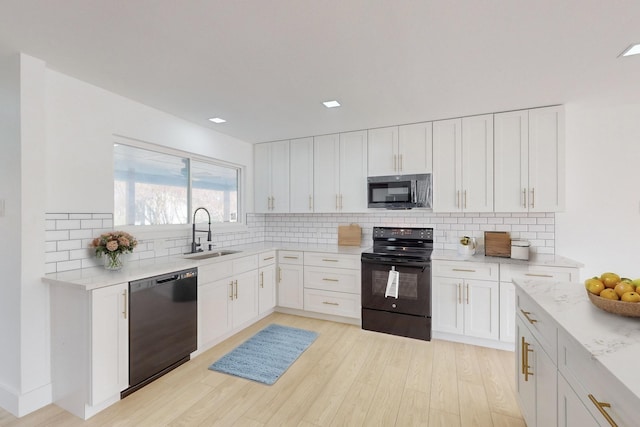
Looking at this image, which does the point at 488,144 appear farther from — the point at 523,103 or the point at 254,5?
the point at 254,5

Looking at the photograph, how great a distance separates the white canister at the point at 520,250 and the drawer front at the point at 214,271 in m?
2.95

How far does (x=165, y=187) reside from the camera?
321cm

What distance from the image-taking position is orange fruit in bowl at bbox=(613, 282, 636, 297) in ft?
3.98

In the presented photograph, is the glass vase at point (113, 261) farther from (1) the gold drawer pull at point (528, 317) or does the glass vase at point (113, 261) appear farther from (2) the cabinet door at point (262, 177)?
(1) the gold drawer pull at point (528, 317)

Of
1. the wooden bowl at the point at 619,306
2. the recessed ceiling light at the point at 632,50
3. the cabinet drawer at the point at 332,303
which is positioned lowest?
the cabinet drawer at the point at 332,303

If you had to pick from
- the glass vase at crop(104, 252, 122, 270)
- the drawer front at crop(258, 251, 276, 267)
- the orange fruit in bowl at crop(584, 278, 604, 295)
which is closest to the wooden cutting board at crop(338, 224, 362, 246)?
the drawer front at crop(258, 251, 276, 267)

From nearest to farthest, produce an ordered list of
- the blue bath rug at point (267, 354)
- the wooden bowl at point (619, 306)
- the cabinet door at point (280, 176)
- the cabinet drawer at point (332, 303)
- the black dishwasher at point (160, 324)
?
the wooden bowl at point (619, 306), the black dishwasher at point (160, 324), the blue bath rug at point (267, 354), the cabinet drawer at point (332, 303), the cabinet door at point (280, 176)

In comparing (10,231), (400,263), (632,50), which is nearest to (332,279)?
(400,263)

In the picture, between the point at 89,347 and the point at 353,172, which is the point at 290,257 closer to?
the point at 353,172

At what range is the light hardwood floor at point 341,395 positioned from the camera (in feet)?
6.34

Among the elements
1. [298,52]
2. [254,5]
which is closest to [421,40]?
[298,52]

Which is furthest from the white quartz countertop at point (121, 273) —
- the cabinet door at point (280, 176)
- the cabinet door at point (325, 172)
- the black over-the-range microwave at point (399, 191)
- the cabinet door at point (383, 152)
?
the cabinet door at point (383, 152)

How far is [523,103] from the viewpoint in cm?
281

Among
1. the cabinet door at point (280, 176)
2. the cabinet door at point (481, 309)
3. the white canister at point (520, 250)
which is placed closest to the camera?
the cabinet door at point (481, 309)
